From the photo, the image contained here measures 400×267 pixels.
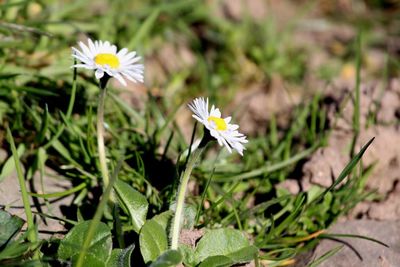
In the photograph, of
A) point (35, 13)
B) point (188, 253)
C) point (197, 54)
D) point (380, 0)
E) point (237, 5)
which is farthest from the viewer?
point (380, 0)

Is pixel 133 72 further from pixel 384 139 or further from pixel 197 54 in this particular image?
pixel 197 54

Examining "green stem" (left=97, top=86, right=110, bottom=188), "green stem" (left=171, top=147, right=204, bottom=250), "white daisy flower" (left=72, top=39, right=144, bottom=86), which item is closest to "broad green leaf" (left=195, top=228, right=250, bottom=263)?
"green stem" (left=171, top=147, right=204, bottom=250)

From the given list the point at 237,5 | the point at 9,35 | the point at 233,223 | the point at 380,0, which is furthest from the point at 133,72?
the point at 380,0

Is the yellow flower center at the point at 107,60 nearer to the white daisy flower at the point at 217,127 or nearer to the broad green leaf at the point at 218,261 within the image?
the white daisy flower at the point at 217,127

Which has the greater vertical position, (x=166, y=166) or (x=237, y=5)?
(x=237, y=5)

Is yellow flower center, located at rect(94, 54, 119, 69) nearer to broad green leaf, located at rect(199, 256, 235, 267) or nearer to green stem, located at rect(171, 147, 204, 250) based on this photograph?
green stem, located at rect(171, 147, 204, 250)

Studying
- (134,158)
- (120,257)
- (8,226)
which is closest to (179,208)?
(120,257)
